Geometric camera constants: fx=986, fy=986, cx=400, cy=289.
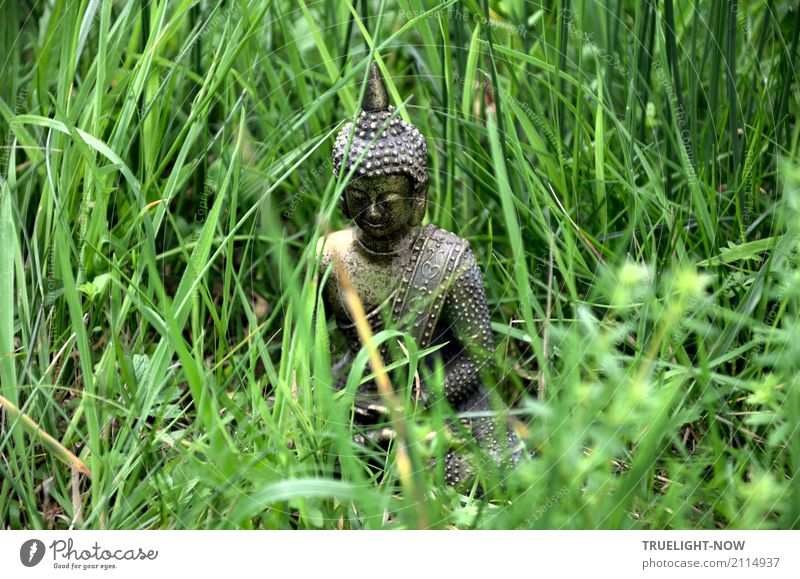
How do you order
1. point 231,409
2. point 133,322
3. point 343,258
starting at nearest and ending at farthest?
point 231,409, point 343,258, point 133,322

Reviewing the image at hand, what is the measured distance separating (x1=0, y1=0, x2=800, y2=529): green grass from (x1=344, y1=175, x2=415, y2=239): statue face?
0.05 m

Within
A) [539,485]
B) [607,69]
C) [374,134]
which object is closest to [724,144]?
[607,69]

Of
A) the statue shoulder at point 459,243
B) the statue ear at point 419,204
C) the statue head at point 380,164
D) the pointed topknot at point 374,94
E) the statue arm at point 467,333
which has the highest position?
the pointed topknot at point 374,94

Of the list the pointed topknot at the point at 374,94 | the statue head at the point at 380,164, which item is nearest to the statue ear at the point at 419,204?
the statue head at the point at 380,164

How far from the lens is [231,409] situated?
3.68 feet

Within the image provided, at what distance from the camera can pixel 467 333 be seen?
1.23m

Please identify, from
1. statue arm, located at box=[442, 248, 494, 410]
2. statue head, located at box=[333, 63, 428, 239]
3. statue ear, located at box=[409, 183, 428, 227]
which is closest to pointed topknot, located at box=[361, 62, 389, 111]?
statue head, located at box=[333, 63, 428, 239]

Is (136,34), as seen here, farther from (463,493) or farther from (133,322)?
(463,493)

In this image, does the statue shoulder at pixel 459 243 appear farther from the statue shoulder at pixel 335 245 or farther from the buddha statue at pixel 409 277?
the statue shoulder at pixel 335 245

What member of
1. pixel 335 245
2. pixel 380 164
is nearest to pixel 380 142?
pixel 380 164

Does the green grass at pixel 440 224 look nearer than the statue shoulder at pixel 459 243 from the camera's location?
Yes

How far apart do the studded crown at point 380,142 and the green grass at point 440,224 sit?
0.06m

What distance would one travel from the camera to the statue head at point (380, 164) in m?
1.14
